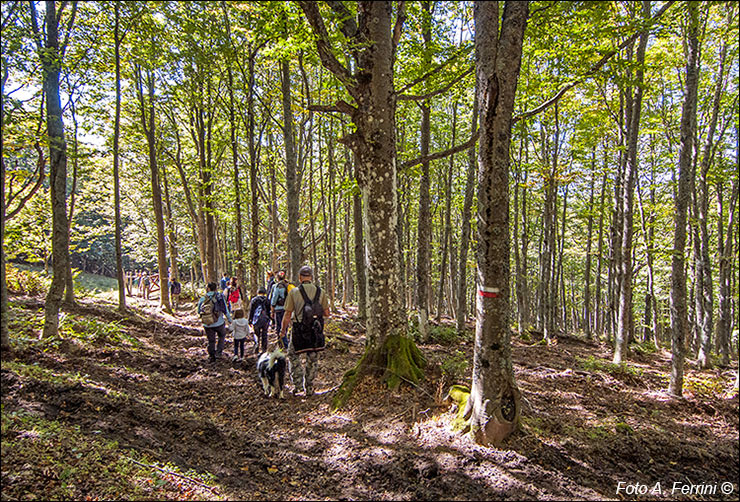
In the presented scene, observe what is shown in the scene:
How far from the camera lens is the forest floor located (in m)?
3.47

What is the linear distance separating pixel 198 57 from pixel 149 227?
68.8ft

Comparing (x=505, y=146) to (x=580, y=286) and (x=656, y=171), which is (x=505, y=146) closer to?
(x=656, y=171)

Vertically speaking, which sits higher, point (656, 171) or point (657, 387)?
point (656, 171)

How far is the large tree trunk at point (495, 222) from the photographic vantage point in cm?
411

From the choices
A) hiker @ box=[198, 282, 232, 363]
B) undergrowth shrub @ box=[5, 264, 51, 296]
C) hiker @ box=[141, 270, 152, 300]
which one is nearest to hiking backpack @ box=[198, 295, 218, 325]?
hiker @ box=[198, 282, 232, 363]

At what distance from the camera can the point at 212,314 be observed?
28.7 feet

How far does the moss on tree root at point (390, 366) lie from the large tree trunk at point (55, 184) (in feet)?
19.3

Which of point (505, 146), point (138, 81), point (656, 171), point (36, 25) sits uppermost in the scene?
point (138, 81)

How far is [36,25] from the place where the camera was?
841cm

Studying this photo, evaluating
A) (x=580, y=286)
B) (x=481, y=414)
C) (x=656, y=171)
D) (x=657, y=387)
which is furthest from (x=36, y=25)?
(x=580, y=286)

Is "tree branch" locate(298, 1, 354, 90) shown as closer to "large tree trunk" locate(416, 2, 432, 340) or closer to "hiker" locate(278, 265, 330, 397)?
"hiker" locate(278, 265, 330, 397)

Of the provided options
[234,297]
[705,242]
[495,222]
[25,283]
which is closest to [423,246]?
[234,297]

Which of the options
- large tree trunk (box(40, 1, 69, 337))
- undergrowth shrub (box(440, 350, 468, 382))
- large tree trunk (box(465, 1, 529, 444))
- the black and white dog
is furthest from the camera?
large tree trunk (box(40, 1, 69, 337))

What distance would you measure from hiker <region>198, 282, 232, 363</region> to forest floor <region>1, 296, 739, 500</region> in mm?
1196
